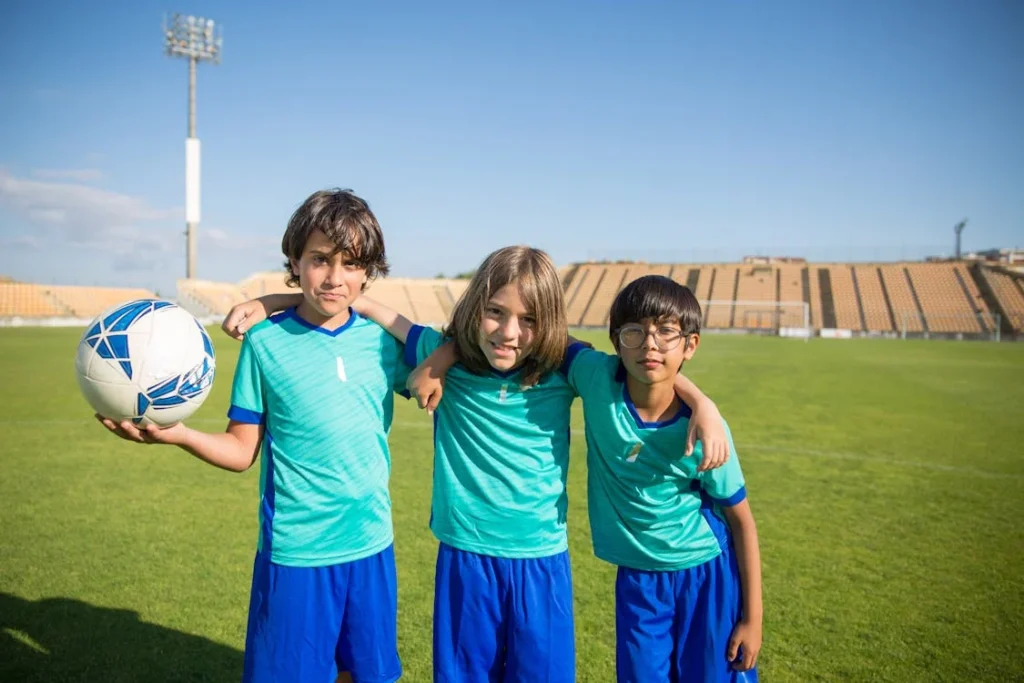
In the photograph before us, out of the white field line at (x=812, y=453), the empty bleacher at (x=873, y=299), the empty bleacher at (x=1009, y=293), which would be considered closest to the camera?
the white field line at (x=812, y=453)

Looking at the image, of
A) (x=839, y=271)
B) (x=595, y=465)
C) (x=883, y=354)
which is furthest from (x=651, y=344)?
(x=839, y=271)

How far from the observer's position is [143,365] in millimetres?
2168

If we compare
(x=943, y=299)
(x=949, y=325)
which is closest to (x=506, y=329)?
(x=949, y=325)

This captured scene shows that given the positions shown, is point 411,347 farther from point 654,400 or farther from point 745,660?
point 745,660

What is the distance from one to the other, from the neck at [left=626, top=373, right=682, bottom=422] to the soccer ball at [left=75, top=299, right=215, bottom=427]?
1.44 metres

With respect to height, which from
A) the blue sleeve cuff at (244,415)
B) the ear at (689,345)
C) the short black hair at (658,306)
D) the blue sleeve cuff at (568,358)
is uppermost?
the short black hair at (658,306)

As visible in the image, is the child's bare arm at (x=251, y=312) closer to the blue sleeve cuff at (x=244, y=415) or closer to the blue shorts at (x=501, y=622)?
the blue sleeve cuff at (x=244, y=415)

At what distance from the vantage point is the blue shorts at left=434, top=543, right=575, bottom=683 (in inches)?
82.7

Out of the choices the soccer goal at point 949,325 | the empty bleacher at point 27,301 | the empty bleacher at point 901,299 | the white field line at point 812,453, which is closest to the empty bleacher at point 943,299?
the soccer goal at point 949,325

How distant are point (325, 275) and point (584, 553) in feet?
9.80

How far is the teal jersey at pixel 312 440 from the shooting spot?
7.23ft

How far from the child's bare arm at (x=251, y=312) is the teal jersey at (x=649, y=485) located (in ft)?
3.44

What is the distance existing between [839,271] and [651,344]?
2195 inches

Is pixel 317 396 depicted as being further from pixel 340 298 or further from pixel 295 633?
pixel 295 633
